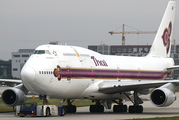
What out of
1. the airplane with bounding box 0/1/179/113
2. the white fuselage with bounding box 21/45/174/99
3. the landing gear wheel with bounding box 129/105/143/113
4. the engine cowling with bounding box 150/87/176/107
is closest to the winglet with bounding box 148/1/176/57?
the airplane with bounding box 0/1/179/113

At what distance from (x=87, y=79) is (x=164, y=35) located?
1566 cm

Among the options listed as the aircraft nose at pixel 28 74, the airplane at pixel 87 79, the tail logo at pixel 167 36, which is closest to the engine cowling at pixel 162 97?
the airplane at pixel 87 79

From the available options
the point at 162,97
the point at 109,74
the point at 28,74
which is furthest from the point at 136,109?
the point at 28,74

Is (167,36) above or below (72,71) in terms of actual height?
above

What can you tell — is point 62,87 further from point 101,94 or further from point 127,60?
point 127,60

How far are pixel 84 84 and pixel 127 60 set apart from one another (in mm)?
8066

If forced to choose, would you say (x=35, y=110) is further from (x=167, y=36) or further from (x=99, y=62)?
(x=167, y=36)

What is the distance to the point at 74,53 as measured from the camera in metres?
31.0

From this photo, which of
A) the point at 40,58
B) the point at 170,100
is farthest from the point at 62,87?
the point at 170,100

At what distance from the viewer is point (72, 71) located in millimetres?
29844

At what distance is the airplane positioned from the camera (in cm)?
2800

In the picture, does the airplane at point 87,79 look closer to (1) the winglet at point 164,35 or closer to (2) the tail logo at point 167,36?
(1) the winglet at point 164,35

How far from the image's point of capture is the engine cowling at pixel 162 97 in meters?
29.3

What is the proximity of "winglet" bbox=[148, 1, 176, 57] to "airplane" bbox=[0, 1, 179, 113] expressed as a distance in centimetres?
362
